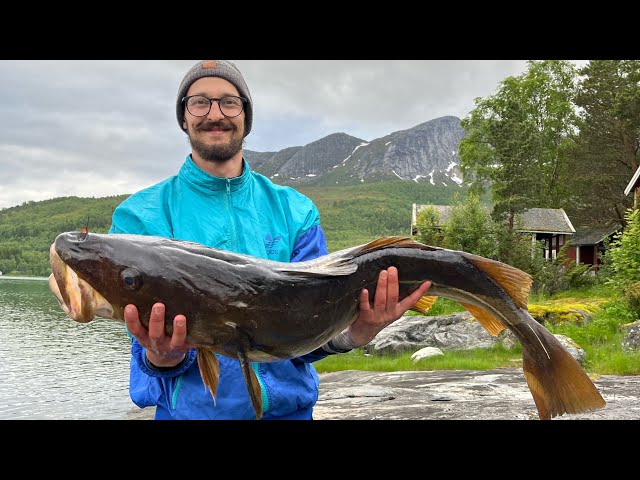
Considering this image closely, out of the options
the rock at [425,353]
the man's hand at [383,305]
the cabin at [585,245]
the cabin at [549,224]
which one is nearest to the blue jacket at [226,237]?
the man's hand at [383,305]

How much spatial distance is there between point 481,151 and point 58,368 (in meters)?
41.2

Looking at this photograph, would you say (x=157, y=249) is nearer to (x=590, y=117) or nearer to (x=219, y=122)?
(x=219, y=122)

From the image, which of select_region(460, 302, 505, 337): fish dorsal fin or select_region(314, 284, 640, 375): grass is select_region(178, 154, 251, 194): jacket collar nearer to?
select_region(460, 302, 505, 337): fish dorsal fin

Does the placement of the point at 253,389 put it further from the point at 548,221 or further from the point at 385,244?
the point at 548,221

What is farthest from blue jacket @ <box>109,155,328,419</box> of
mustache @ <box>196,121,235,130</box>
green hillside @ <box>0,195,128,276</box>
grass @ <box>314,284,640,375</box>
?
green hillside @ <box>0,195,128,276</box>

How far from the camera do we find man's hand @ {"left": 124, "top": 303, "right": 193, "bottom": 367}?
2.68 meters

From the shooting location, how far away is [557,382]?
323 cm

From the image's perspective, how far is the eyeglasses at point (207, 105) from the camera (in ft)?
11.3

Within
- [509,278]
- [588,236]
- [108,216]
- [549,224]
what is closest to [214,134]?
[509,278]

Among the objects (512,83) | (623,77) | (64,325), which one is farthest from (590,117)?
(64,325)

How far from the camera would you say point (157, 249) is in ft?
9.11

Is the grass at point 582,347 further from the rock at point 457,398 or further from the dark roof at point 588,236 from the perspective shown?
the dark roof at point 588,236

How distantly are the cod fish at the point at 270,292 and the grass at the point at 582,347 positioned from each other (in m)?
9.62

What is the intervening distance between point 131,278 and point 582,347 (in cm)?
1348
